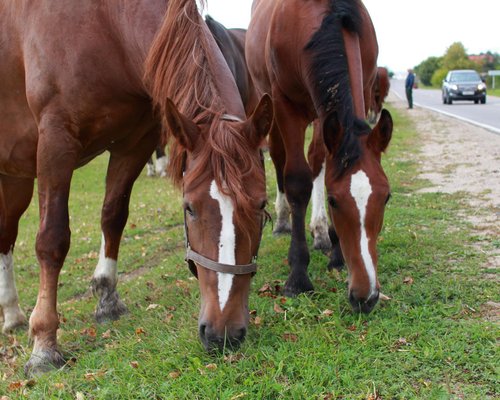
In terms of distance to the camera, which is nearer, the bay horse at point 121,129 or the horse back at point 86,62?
the bay horse at point 121,129

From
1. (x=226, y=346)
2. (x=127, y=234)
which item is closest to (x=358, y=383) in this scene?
(x=226, y=346)

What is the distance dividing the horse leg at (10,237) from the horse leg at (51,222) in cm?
147

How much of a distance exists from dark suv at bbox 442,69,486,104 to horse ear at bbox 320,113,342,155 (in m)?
27.2

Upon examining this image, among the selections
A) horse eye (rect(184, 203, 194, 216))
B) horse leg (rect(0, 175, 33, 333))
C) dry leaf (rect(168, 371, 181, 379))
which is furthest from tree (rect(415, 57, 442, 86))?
dry leaf (rect(168, 371, 181, 379))

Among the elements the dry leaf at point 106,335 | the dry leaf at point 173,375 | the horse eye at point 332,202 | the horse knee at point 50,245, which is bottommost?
the dry leaf at point 106,335

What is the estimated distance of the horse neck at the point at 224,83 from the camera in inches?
123

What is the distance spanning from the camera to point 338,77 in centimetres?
356

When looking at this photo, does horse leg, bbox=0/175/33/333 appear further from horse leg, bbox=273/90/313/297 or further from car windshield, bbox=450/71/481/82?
car windshield, bbox=450/71/481/82

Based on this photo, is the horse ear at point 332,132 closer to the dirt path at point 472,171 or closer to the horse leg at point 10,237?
the dirt path at point 472,171

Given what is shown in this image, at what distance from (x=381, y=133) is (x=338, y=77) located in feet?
1.54

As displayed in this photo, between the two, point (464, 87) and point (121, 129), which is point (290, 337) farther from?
point (464, 87)

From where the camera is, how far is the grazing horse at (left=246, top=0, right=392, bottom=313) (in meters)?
3.27

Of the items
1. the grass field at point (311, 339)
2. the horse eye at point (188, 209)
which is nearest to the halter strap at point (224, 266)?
the horse eye at point (188, 209)

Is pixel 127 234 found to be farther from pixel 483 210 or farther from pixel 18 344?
pixel 483 210
